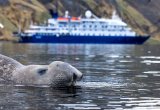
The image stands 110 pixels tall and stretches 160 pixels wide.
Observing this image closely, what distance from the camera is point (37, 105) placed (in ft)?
87.0

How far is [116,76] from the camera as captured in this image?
146 feet

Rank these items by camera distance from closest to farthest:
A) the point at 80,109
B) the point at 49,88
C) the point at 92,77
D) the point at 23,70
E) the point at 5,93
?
the point at 80,109, the point at 5,93, the point at 49,88, the point at 23,70, the point at 92,77

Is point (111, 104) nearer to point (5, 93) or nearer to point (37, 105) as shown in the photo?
point (37, 105)

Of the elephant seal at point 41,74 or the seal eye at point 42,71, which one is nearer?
the elephant seal at point 41,74

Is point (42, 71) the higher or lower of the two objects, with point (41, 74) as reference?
higher

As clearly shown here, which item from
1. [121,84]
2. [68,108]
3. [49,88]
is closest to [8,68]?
[49,88]

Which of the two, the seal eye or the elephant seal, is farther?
the seal eye

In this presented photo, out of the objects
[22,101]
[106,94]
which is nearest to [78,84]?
[106,94]

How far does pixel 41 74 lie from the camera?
117ft

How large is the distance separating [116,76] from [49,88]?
448 inches

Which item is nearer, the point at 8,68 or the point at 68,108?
the point at 68,108

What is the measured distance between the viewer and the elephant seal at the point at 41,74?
34.9 m

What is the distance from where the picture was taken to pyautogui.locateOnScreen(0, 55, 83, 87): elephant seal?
115 feet

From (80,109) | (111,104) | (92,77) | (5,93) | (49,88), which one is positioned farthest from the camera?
(92,77)
